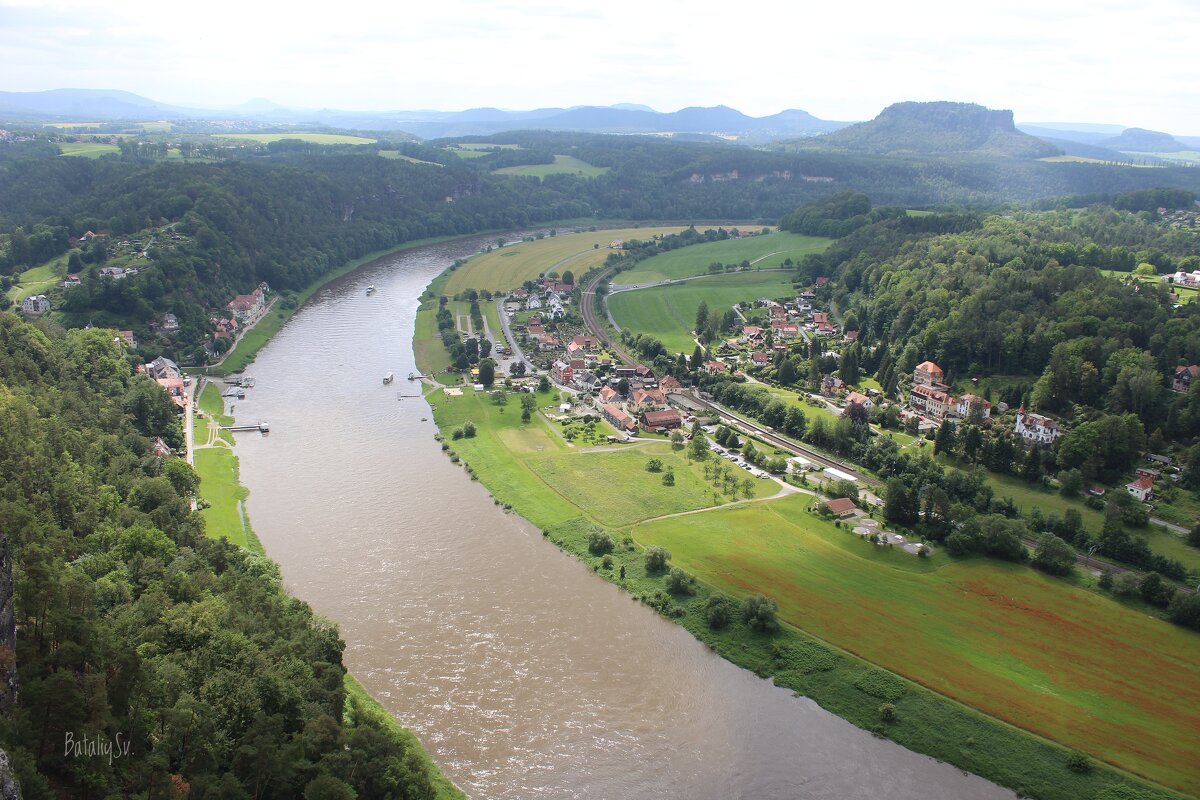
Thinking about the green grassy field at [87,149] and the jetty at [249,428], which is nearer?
the jetty at [249,428]

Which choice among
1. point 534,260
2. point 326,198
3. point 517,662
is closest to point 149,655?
point 517,662

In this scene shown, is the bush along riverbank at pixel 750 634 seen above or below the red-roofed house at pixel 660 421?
below

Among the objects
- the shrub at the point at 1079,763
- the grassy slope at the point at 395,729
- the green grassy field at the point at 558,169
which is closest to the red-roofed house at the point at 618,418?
the grassy slope at the point at 395,729

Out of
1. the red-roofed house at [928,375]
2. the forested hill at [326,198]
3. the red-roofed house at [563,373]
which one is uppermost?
the forested hill at [326,198]

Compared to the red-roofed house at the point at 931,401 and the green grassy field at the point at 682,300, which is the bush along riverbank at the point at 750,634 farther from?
the green grassy field at the point at 682,300

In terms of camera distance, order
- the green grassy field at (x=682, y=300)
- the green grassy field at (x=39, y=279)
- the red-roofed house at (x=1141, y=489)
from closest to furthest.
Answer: the red-roofed house at (x=1141, y=489) < the green grassy field at (x=39, y=279) < the green grassy field at (x=682, y=300)

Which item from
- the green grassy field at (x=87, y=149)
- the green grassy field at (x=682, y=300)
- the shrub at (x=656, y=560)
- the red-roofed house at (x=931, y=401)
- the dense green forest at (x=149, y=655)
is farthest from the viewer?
the green grassy field at (x=87, y=149)

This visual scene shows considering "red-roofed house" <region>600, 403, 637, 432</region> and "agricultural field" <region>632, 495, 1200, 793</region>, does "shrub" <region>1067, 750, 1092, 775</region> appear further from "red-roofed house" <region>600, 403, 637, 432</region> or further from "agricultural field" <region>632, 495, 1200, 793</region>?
"red-roofed house" <region>600, 403, 637, 432</region>

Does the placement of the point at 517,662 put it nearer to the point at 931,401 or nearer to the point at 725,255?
the point at 931,401
